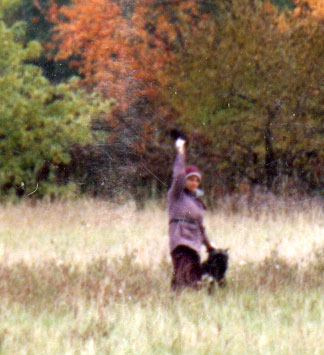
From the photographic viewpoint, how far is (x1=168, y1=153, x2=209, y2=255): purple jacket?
8648 millimetres

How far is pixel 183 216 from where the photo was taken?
8695 millimetres

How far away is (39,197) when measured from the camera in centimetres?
2178

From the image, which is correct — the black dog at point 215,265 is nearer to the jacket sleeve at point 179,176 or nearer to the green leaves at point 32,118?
the jacket sleeve at point 179,176

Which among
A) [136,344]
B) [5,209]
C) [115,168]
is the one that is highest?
[115,168]

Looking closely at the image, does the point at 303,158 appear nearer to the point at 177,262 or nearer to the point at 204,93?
the point at 204,93

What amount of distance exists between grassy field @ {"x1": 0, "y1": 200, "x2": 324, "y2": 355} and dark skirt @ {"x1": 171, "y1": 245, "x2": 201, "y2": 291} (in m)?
0.19

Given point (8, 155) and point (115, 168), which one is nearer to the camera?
point (115, 168)

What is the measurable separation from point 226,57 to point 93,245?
7053 millimetres

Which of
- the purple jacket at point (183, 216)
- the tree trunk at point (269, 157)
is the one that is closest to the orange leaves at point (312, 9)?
the tree trunk at point (269, 157)


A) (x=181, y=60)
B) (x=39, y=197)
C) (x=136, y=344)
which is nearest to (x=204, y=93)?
(x=181, y=60)

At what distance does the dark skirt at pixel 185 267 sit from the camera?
879 centimetres

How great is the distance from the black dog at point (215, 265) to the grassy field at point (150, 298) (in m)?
0.19

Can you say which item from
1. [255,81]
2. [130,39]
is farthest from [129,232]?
[130,39]

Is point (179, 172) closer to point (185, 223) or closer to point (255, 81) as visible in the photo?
point (185, 223)
